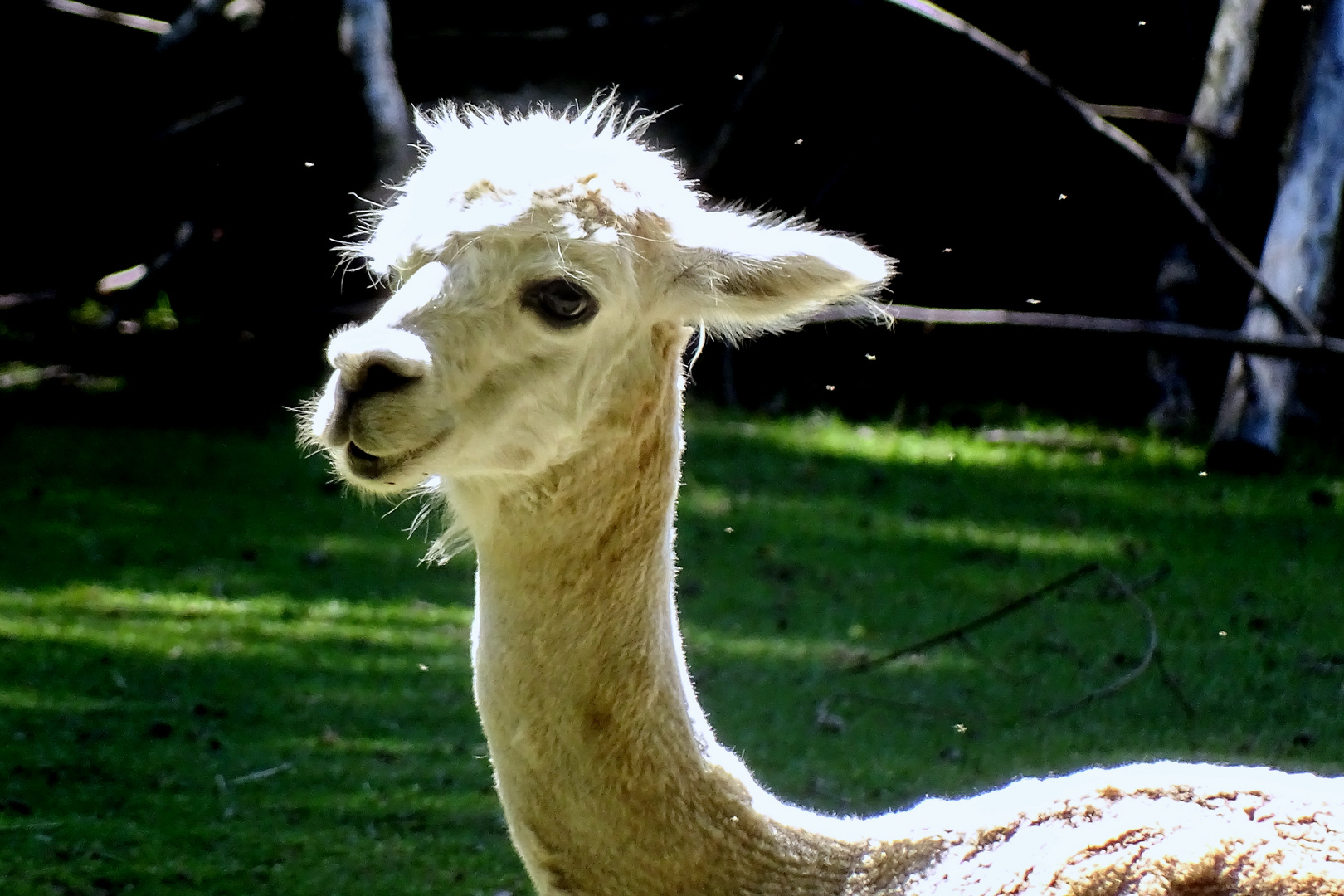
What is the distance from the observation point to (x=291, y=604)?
6.50 m

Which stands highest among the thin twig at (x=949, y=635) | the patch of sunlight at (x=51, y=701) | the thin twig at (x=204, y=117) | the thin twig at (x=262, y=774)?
the thin twig at (x=204, y=117)

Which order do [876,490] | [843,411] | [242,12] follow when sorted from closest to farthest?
[876,490]
[242,12]
[843,411]

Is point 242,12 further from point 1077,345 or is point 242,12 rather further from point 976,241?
point 1077,345

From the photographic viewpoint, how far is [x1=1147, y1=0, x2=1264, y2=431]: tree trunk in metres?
8.80

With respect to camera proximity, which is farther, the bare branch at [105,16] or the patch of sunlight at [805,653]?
the bare branch at [105,16]

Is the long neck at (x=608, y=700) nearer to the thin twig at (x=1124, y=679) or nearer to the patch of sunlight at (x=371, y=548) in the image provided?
the thin twig at (x=1124, y=679)

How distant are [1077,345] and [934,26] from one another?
88.6 inches

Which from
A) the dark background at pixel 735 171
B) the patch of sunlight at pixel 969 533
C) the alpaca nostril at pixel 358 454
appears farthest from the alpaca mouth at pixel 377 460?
the dark background at pixel 735 171

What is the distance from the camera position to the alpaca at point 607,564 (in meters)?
2.52

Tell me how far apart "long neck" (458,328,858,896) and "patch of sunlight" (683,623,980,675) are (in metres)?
3.40

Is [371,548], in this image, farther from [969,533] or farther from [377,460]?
[377,460]

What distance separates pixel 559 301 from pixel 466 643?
3707 millimetres

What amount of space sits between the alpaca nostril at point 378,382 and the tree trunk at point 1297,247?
6.50m

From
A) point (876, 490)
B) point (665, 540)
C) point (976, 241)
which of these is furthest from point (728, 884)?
Result: point (976, 241)
